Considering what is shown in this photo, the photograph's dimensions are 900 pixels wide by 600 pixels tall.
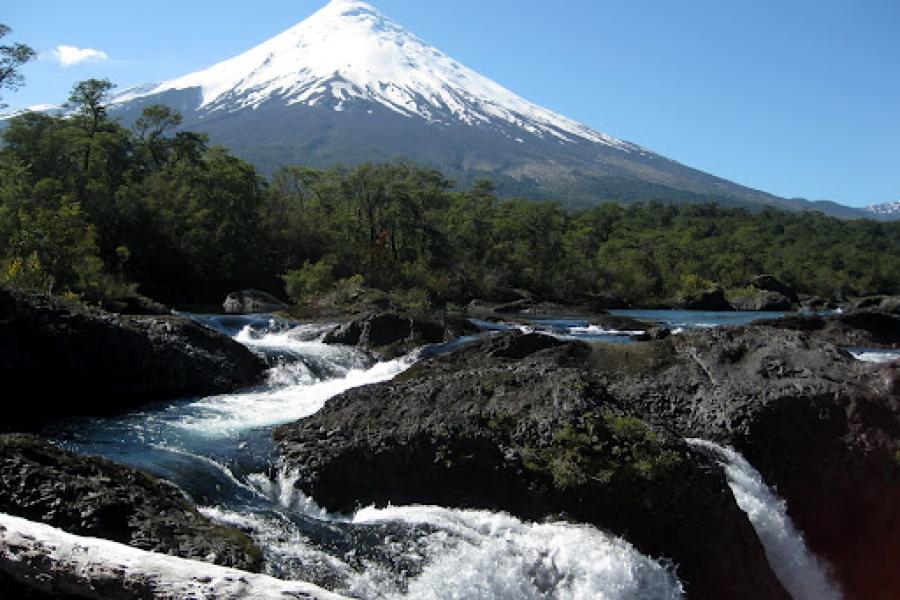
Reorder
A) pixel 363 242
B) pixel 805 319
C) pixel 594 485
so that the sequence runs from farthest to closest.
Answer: pixel 363 242 → pixel 805 319 → pixel 594 485

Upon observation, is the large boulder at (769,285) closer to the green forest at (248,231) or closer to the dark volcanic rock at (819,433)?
the green forest at (248,231)

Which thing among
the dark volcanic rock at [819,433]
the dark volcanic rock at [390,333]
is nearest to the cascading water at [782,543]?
the dark volcanic rock at [819,433]

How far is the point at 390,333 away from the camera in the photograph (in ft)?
62.8

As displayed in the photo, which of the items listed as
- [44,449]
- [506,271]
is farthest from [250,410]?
[506,271]

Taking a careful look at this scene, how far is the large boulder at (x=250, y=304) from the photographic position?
98.2 feet

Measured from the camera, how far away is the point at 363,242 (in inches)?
1805

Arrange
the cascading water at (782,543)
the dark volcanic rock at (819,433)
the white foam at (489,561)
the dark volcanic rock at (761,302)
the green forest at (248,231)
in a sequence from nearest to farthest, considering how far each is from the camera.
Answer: the white foam at (489,561), the cascading water at (782,543), the dark volcanic rock at (819,433), the green forest at (248,231), the dark volcanic rock at (761,302)

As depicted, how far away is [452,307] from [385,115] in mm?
155074

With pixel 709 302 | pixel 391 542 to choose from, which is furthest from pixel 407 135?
pixel 391 542

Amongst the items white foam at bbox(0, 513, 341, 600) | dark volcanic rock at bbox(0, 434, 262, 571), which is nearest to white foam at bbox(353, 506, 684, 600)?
dark volcanic rock at bbox(0, 434, 262, 571)

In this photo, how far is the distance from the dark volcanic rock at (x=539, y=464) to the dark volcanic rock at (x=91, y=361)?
5.09m

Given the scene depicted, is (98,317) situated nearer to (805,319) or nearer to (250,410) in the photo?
(250,410)

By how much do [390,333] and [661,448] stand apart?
12618 millimetres

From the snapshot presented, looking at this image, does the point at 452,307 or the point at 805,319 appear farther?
the point at 452,307
